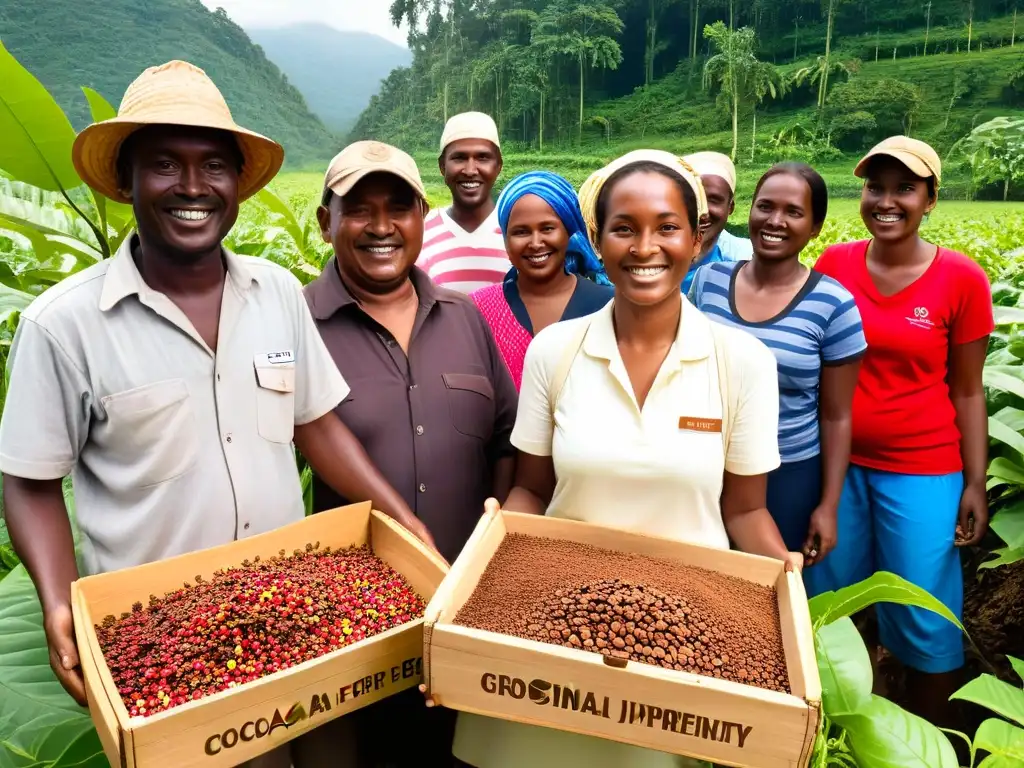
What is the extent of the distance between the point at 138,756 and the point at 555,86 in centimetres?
2468

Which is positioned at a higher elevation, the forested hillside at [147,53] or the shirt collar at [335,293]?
the forested hillside at [147,53]

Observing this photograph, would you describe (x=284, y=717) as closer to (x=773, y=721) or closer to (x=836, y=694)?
(x=773, y=721)

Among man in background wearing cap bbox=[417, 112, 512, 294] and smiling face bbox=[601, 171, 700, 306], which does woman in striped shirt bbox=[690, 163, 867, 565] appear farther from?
man in background wearing cap bbox=[417, 112, 512, 294]

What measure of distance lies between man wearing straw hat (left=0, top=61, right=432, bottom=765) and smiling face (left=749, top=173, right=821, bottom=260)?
54.8 inches

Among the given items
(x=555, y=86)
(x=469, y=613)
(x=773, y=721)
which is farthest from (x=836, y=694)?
(x=555, y=86)

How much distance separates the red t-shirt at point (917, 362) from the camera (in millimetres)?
2178

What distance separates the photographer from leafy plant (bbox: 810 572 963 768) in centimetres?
137

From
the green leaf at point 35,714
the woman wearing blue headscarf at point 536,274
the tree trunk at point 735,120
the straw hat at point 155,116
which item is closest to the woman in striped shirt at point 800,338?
the woman wearing blue headscarf at point 536,274

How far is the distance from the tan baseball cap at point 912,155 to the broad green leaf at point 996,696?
1451 mm

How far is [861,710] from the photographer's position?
1.42 m

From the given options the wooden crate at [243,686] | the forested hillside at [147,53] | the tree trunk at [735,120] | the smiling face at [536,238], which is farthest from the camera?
the forested hillside at [147,53]

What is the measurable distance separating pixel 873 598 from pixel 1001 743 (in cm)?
32

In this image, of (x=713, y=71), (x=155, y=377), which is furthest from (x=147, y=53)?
(x=155, y=377)

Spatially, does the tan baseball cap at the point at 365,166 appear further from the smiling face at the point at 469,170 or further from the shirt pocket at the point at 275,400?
the smiling face at the point at 469,170
